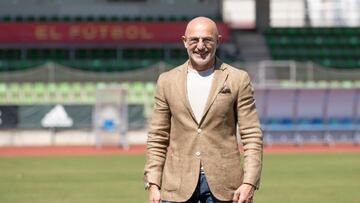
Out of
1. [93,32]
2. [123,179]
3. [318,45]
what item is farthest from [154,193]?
[318,45]

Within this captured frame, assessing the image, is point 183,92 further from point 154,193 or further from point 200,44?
point 154,193

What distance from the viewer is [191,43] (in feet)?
18.8

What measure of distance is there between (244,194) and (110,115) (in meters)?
23.0

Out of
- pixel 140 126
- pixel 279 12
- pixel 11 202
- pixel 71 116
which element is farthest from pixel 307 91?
pixel 279 12

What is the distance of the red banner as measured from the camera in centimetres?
4394

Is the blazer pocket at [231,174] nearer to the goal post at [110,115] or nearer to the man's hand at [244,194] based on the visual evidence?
the man's hand at [244,194]

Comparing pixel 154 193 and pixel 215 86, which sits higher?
pixel 215 86

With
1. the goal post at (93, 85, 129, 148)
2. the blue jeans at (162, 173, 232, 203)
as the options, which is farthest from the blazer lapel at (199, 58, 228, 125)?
the goal post at (93, 85, 129, 148)

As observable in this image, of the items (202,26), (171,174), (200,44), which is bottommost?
(171,174)

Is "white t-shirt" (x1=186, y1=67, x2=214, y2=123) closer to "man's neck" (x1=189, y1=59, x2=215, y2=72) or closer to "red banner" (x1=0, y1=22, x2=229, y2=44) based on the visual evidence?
"man's neck" (x1=189, y1=59, x2=215, y2=72)

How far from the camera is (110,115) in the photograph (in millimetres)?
28594

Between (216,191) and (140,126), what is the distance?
23.9 meters

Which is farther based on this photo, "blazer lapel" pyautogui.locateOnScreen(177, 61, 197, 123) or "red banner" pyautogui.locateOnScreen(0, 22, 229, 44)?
"red banner" pyautogui.locateOnScreen(0, 22, 229, 44)

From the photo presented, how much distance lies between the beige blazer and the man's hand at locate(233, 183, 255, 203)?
34 mm
